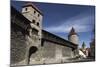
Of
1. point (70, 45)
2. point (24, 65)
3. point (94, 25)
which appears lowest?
point (24, 65)

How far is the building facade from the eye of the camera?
3.06m

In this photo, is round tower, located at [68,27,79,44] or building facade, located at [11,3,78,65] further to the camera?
round tower, located at [68,27,79,44]

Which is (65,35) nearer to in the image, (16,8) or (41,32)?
(41,32)

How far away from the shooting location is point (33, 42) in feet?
10.5

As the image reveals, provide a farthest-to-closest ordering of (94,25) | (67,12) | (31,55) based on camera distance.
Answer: (94,25)
(67,12)
(31,55)

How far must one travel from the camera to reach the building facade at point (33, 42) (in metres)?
3.06

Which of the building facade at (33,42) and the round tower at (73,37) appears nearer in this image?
the building facade at (33,42)

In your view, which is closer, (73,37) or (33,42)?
(33,42)

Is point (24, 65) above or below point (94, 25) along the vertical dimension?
below

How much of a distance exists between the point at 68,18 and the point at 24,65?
900 mm

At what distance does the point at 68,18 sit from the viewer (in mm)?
3410

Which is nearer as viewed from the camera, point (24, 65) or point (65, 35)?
point (24, 65)
